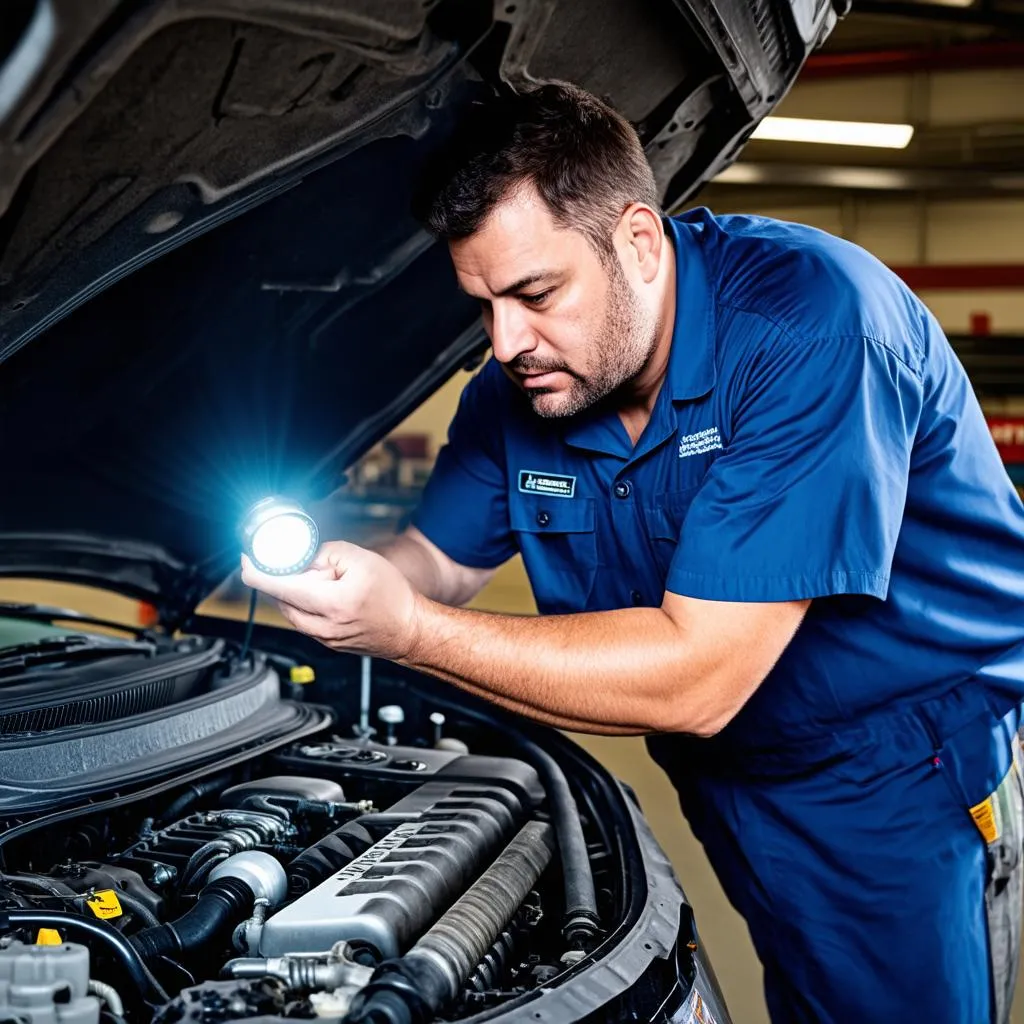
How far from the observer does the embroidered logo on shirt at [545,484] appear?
1729 millimetres

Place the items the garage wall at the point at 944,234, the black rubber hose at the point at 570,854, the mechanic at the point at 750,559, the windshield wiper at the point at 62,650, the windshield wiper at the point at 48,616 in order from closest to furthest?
the black rubber hose at the point at 570,854 < the mechanic at the point at 750,559 < the windshield wiper at the point at 62,650 < the windshield wiper at the point at 48,616 < the garage wall at the point at 944,234

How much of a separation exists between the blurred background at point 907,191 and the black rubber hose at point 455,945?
6.23m

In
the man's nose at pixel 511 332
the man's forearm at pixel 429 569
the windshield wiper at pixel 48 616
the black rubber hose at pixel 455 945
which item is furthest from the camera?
the windshield wiper at pixel 48 616

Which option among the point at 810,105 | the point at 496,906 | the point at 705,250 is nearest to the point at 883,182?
the point at 810,105

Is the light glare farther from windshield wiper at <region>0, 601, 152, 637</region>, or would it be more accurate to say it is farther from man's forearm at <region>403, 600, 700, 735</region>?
windshield wiper at <region>0, 601, 152, 637</region>

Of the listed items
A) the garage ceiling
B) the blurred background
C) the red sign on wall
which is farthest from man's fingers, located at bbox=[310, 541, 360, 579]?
the red sign on wall

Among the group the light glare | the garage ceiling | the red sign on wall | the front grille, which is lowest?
the front grille

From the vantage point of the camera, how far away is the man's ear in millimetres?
1497

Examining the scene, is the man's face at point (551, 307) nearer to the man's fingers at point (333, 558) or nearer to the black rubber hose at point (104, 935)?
the man's fingers at point (333, 558)

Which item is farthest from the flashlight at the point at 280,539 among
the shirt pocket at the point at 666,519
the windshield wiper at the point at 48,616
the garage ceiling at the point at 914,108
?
the garage ceiling at the point at 914,108

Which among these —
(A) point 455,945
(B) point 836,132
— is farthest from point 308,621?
(B) point 836,132

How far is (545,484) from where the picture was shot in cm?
176

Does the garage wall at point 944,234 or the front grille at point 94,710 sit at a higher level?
the garage wall at point 944,234

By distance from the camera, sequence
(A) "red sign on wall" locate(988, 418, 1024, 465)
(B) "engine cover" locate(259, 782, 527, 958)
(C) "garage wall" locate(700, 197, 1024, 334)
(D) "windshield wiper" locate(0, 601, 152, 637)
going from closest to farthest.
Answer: (B) "engine cover" locate(259, 782, 527, 958) < (D) "windshield wiper" locate(0, 601, 152, 637) < (A) "red sign on wall" locate(988, 418, 1024, 465) < (C) "garage wall" locate(700, 197, 1024, 334)
